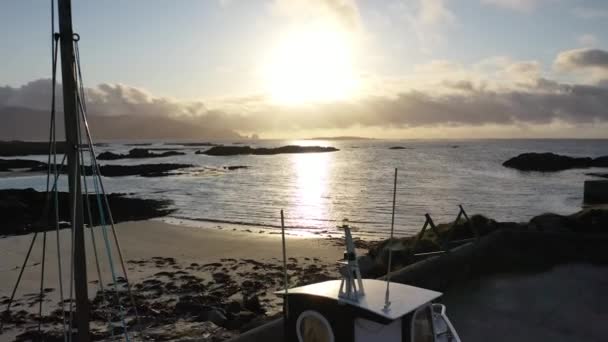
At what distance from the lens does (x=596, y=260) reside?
15.8 m

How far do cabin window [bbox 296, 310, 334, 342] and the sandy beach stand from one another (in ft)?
31.2

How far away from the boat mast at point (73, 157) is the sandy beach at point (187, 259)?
10829 millimetres

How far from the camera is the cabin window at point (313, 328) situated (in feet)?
20.6

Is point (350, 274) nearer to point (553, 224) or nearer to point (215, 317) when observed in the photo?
point (215, 317)

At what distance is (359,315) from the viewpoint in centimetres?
604

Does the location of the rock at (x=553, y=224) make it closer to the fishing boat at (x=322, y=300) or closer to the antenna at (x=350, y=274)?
the fishing boat at (x=322, y=300)

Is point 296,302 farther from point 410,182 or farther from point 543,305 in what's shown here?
point 410,182

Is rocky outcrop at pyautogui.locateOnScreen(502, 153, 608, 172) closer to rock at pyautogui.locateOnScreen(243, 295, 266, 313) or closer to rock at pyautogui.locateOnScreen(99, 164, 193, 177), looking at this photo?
rock at pyautogui.locateOnScreen(99, 164, 193, 177)

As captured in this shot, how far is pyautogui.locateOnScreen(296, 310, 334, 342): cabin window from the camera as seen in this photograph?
627 cm

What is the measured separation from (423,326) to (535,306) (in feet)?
25.5

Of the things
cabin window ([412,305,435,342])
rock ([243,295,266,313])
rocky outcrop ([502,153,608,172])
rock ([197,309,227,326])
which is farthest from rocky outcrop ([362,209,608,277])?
rocky outcrop ([502,153,608,172])

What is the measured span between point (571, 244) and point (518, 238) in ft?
5.41

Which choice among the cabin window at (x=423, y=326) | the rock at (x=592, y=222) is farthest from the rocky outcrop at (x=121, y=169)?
the cabin window at (x=423, y=326)

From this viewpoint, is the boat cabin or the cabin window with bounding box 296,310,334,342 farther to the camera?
the cabin window with bounding box 296,310,334,342
